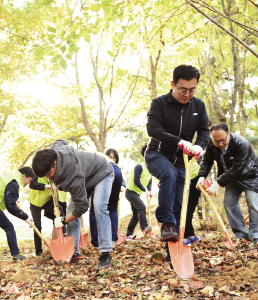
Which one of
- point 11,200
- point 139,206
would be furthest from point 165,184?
point 139,206

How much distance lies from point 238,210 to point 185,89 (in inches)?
97.2

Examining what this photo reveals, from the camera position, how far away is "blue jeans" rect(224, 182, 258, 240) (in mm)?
4469

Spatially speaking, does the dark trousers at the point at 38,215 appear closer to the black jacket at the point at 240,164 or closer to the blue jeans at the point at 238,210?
the black jacket at the point at 240,164

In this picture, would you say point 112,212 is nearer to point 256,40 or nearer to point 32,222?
point 32,222

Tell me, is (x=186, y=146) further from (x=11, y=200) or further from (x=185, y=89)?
(x=11, y=200)

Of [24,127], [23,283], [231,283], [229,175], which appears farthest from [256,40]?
[24,127]

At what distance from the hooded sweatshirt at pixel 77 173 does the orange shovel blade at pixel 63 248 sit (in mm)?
614

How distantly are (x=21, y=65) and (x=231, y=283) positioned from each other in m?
8.21

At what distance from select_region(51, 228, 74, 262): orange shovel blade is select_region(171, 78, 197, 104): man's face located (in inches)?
87.6

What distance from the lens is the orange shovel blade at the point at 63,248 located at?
3.87 metres

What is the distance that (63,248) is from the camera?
3.88 metres

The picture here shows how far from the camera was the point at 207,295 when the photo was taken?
2.41m

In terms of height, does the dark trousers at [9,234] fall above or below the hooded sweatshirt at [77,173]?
below

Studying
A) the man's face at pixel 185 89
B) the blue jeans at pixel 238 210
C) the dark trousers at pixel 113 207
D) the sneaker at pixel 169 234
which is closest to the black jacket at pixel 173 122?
the man's face at pixel 185 89
